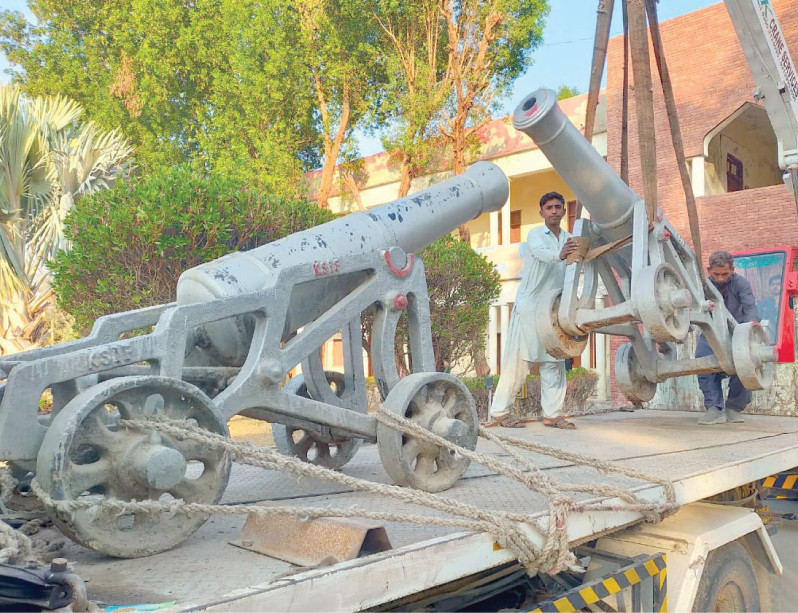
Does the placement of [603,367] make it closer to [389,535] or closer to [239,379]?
[239,379]

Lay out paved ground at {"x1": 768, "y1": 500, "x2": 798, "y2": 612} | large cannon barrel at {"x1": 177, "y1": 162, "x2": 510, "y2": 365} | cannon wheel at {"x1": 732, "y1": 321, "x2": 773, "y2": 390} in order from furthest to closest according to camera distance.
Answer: cannon wheel at {"x1": 732, "y1": 321, "x2": 773, "y2": 390}
paved ground at {"x1": 768, "y1": 500, "x2": 798, "y2": 612}
large cannon barrel at {"x1": 177, "y1": 162, "x2": 510, "y2": 365}

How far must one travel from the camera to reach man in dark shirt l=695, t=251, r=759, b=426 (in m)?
6.33

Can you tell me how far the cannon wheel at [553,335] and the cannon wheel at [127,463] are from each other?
3.46 meters

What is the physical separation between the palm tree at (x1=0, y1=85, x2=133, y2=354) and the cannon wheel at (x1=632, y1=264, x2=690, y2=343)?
28.9 feet

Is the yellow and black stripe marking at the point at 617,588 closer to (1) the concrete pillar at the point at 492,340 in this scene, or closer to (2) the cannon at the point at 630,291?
(2) the cannon at the point at 630,291

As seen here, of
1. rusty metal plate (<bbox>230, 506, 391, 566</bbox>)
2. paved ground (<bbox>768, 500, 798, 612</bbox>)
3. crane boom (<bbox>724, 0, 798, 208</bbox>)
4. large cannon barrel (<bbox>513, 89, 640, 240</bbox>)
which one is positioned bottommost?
paved ground (<bbox>768, 500, 798, 612</bbox>)

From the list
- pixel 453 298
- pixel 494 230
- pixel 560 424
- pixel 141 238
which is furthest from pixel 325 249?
pixel 494 230

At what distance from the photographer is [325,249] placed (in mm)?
3398

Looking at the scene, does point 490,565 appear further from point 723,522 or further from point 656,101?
point 656,101

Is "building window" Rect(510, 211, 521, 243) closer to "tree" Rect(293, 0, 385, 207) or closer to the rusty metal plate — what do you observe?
"tree" Rect(293, 0, 385, 207)

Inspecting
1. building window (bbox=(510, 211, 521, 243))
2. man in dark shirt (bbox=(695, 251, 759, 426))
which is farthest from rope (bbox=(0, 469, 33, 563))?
building window (bbox=(510, 211, 521, 243))

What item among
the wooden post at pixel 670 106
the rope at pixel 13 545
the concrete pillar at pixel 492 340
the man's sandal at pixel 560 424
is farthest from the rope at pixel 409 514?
Result: the concrete pillar at pixel 492 340

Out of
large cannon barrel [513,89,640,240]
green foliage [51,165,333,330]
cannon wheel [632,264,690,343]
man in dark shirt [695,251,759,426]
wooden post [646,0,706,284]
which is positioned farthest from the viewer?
green foliage [51,165,333,330]

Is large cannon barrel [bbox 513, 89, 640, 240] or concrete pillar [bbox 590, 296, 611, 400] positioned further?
concrete pillar [bbox 590, 296, 611, 400]
